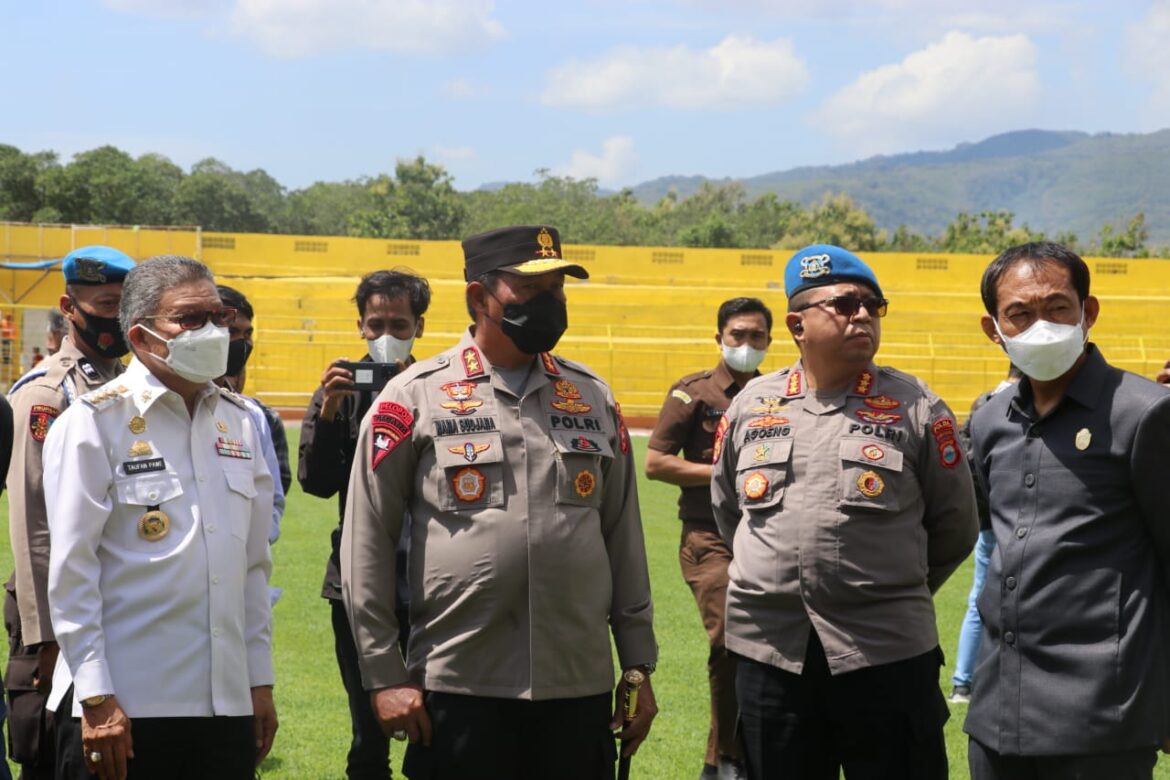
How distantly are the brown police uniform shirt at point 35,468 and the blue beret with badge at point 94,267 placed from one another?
0.23m

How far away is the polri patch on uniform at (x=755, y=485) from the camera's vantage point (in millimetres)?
4273

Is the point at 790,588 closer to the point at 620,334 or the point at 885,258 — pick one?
the point at 620,334

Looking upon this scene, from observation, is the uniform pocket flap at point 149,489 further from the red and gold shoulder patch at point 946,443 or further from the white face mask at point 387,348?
the red and gold shoulder patch at point 946,443

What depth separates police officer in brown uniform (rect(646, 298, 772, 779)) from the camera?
6.24 m

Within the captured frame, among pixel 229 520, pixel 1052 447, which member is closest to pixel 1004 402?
pixel 1052 447

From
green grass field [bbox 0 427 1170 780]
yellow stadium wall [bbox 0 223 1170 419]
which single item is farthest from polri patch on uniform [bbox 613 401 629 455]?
yellow stadium wall [bbox 0 223 1170 419]

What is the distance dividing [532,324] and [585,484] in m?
0.50

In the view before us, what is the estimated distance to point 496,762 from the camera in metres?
3.72

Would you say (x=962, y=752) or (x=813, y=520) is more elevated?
(x=813, y=520)

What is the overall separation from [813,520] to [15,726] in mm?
2680

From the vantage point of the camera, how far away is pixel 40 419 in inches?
165

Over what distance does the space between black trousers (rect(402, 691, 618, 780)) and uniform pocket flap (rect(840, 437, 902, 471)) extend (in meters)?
1.10

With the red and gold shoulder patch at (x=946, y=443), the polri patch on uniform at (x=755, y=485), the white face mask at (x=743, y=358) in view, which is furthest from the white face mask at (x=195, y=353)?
the white face mask at (x=743, y=358)

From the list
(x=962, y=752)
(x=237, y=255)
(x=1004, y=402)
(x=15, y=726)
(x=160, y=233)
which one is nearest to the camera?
(x=1004, y=402)
